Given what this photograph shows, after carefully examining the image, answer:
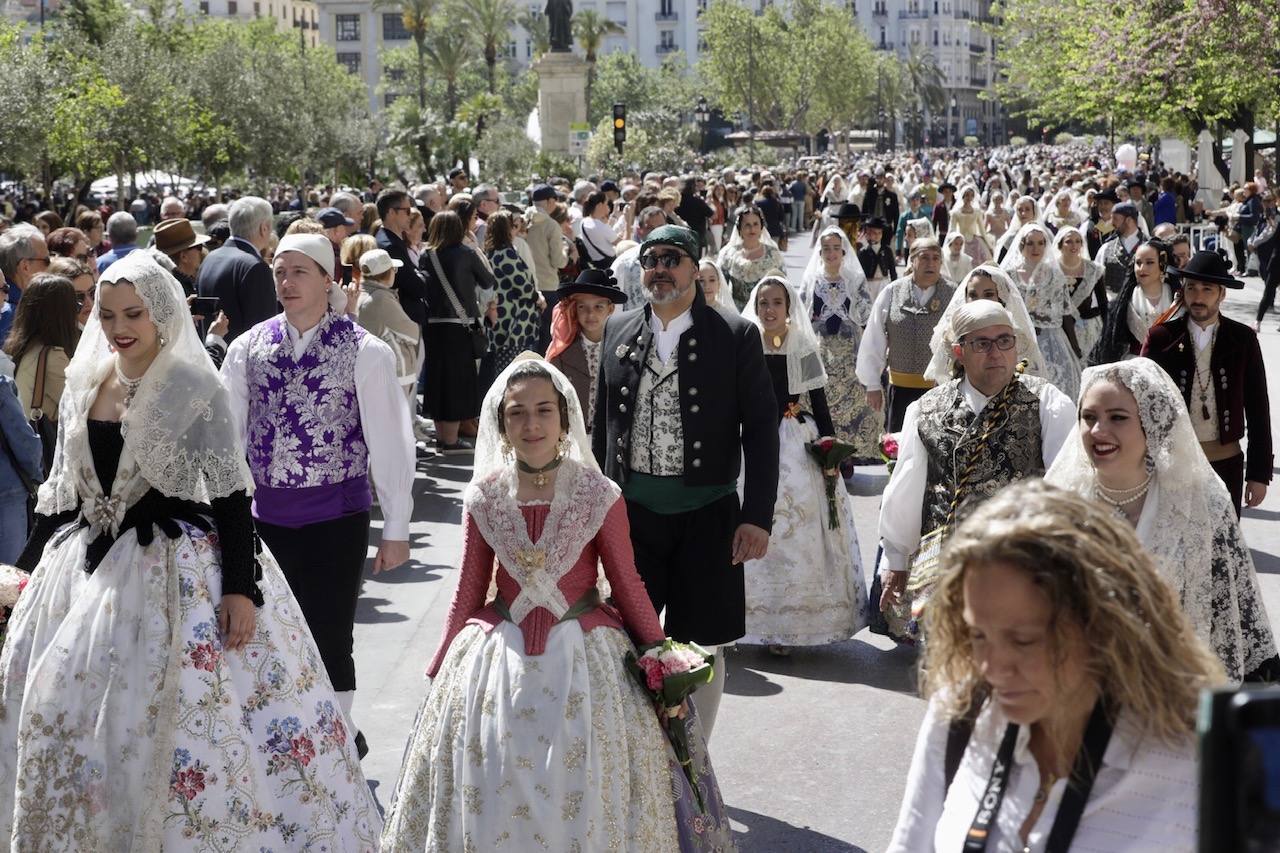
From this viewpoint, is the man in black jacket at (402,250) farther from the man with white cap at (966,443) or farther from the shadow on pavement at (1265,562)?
the man with white cap at (966,443)

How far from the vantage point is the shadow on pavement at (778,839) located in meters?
5.89

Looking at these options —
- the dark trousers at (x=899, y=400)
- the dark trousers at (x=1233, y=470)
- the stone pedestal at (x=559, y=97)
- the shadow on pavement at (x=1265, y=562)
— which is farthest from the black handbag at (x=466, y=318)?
the stone pedestal at (x=559, y=97)

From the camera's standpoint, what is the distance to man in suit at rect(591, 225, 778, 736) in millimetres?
6000

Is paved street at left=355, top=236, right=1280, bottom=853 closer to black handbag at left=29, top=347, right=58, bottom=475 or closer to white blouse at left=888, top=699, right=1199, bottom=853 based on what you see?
black handbag at left=29, top=347, right=58, bottom=475

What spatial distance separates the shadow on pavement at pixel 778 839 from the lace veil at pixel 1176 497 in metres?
1.61

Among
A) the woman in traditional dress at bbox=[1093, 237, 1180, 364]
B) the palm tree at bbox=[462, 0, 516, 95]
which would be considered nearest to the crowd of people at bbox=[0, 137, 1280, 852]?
the woman in traditional dress at bbox=[1093, 237, 1180, 364]

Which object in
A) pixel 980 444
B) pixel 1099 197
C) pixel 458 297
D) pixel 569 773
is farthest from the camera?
pixel 1099 197

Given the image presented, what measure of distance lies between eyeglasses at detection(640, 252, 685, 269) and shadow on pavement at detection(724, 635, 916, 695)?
7.65 feet

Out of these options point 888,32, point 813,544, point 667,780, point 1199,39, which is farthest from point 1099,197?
point 888,32

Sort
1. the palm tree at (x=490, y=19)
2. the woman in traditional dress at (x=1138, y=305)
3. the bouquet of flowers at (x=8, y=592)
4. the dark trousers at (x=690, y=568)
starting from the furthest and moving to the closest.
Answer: the palm tree at (x=490, y=19)
the woman in traditional dress at (x=1138, y=305)
the dark trousers at (x=690, y=568)
the bouquet of flowers at (x=8, y=592)

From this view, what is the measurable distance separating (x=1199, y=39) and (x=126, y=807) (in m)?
23.2

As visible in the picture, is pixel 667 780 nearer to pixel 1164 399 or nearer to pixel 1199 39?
pixel 1164 399

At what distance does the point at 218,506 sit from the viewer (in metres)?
5.12

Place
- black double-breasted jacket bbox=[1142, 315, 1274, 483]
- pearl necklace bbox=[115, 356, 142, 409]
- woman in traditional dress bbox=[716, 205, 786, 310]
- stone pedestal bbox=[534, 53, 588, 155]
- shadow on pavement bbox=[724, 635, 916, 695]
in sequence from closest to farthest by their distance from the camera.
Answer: pearl necklace bbox=[115, 356, 142, 409] < black double-breasted jacket bbox=[1142, 315, 1274, 483] < shadow on pavement bbox=[724, 635, 916, 695] < woman in traditional dress bbox=[716, 205, 786, 310] < stone pedestal bbox=[534, 53, 588, 155]
